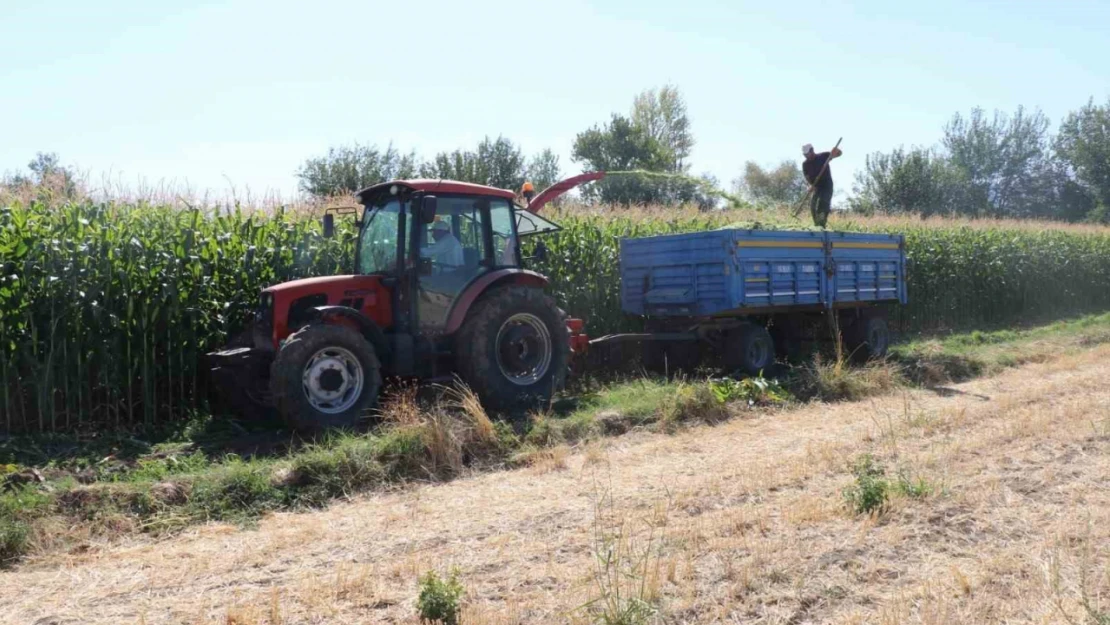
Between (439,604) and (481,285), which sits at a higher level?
(481,285)

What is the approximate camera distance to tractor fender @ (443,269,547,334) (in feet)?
28.5

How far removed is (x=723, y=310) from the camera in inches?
441

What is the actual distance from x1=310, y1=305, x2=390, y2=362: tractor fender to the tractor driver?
85 centimetres

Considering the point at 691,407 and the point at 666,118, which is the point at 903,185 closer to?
the point at 666,118

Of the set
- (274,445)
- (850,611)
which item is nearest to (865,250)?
(274,445)

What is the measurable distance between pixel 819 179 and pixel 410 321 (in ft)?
25.8

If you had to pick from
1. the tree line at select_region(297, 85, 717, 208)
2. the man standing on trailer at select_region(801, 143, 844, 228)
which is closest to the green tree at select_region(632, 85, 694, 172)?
the tree line at select_region(297, 85, 717, 208)

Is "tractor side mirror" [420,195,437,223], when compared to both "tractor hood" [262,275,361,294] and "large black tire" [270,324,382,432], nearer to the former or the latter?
"tractor hood" [262,275,361,294]

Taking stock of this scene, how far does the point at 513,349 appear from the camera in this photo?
9.13m

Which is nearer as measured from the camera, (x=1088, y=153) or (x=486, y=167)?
(x=486, y=167)

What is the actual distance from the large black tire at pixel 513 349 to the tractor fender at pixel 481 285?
0.12 m

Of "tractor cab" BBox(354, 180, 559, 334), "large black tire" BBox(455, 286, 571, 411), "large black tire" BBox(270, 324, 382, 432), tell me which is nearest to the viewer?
"large black tire" BBox(270, 324, 382, 432)

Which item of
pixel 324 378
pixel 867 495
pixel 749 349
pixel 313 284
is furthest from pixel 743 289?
pixel 867 495

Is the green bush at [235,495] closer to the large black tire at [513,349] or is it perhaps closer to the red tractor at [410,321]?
the red tractor at [410,321]
